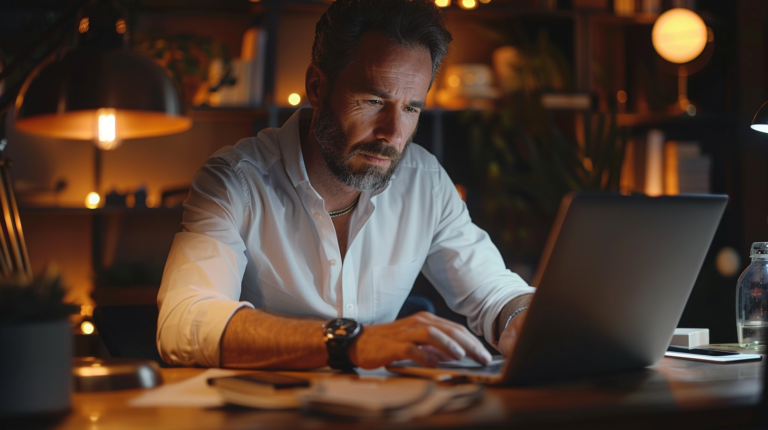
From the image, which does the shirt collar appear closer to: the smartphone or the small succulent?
the smartphone

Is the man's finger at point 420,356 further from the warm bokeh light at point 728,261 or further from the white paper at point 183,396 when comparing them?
the warm bokeh light at point 728,261

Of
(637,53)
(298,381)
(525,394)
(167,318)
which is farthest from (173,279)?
(637,53)

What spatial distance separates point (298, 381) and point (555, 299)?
316 mm

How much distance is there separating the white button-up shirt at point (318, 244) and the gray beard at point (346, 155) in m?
0.06

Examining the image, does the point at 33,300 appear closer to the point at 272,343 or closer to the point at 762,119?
the point at 272,343

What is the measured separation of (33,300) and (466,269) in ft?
3.55

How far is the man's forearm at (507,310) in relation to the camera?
1412 millimetres

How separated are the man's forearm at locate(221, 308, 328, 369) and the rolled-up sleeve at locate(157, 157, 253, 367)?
2 centimetres

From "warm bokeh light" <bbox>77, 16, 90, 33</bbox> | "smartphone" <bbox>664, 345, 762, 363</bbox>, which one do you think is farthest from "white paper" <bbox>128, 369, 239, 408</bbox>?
"warm bokeh light" <bbox>77, 16, 90, 33</bbox>

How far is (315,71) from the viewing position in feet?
5.81

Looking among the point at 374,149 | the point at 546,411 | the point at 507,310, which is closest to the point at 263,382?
the point at 546,411

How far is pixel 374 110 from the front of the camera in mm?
1586

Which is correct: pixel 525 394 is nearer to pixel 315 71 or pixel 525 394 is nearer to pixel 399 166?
pixel 399 166

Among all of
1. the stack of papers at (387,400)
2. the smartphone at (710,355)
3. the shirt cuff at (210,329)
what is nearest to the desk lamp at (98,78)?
the shirt cuff at (210,329)
